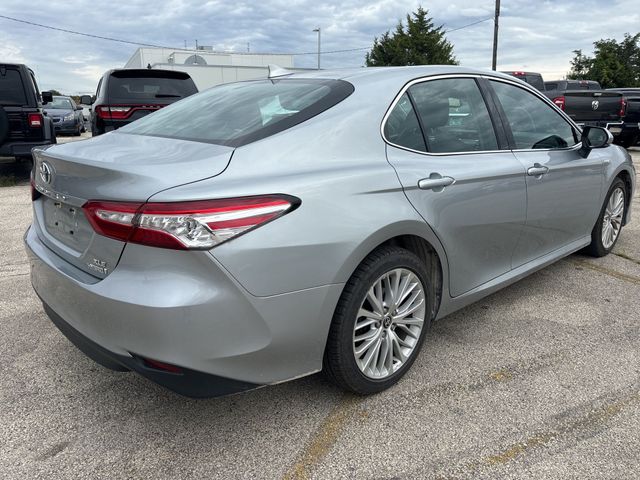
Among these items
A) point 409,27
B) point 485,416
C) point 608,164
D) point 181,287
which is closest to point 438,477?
point 485,416

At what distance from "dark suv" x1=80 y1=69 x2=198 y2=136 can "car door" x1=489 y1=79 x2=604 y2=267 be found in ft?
19.0

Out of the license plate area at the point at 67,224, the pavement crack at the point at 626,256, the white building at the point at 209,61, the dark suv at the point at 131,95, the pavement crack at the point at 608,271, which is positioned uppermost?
the white building at the point at 209,61

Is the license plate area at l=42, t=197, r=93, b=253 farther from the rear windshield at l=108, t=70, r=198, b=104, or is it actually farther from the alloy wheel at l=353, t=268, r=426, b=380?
the rear windshield at l=108, t=70, r=198, b=104

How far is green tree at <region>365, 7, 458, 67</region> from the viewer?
38.3m

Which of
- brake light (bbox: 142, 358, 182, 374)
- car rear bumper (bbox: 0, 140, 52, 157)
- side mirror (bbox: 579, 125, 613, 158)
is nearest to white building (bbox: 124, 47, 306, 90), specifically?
car rear bumper (bbox: 0, 140, 52, 157)

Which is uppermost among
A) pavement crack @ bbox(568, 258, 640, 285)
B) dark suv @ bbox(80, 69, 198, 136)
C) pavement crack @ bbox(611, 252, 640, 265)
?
dark suv @ bbox(80, 69, 198, 136)

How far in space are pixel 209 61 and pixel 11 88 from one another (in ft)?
102

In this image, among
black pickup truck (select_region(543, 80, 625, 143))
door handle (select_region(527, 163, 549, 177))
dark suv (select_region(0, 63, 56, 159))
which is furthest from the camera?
black pickup truck (select_region(543, 80, 625, 143))

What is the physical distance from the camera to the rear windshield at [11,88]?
8.05 meters

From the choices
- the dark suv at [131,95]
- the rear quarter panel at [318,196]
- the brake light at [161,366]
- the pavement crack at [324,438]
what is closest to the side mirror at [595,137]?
the rear quarter panel at [318,196]

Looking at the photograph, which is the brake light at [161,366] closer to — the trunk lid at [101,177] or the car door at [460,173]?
the trunk lid at [101,177]

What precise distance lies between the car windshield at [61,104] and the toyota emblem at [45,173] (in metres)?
18.4

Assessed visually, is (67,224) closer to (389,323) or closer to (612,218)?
(389,323)

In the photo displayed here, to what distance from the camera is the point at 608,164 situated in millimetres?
4215
